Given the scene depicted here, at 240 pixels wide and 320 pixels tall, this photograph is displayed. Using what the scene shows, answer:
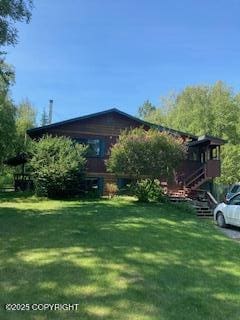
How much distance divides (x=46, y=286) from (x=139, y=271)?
1.82m

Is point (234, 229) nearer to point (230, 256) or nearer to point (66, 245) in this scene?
point (230, 256)

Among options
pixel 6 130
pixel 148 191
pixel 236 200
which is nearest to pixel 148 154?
pixel 148 191

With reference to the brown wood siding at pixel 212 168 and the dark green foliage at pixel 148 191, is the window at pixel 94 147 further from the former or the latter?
the brown wood siding at pixel 212 168

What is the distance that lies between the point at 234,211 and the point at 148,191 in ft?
23.9

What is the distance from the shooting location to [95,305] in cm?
581

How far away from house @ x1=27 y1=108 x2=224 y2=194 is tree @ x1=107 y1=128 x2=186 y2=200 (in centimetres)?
600

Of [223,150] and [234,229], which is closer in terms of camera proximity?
[234,229]

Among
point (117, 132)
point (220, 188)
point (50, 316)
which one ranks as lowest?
point (50, 316)

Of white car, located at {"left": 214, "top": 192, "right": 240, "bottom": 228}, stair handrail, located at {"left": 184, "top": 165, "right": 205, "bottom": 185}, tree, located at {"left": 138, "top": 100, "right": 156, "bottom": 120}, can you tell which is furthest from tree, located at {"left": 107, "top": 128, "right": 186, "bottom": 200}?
tree, located at {"left": 138, "top": 100, "right": 156, "bottom": 120}

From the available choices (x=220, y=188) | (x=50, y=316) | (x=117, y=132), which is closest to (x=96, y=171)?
(x=117, y=132)

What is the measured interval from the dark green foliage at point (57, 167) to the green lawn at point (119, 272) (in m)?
11.4

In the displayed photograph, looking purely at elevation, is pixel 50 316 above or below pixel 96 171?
below

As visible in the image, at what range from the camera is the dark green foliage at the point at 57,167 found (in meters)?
24.0

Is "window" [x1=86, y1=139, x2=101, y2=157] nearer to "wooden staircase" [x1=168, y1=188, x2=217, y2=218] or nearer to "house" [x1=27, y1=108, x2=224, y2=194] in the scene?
"house" [x1=27, y1=108, x2=224, y2=194]
